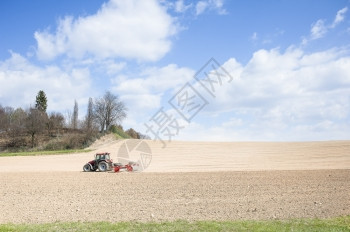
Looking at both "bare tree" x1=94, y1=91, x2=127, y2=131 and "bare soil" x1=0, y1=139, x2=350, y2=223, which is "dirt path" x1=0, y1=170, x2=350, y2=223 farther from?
"bare tree" x1=94, y1=91, x2=127, y2=131

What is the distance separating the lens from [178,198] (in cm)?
1673

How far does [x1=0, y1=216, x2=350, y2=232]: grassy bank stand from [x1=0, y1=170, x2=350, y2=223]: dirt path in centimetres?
95

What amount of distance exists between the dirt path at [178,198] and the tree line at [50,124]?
39.0 metres

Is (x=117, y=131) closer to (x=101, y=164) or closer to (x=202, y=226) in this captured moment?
(x=101, y=164)

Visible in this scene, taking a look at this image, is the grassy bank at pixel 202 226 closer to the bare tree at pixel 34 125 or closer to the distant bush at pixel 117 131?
the bare tree at pixel 34 125

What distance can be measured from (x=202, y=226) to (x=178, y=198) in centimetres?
568

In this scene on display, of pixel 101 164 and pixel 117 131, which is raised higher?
pixel 117 131

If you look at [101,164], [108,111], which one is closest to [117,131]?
[108,111]

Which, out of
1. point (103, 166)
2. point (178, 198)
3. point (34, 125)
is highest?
point (34, 125)

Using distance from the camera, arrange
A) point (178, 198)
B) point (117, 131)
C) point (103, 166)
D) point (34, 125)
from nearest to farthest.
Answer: point (178, 198) → point (103, 166) → point (34, 125) → point (117, 131)

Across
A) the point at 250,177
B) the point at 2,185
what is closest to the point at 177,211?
the point at 250,177

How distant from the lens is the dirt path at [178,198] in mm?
13359

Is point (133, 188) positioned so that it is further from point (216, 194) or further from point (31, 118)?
point (31, 118)

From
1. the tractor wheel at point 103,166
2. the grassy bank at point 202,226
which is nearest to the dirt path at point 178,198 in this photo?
the grassy bank at point 202,226
